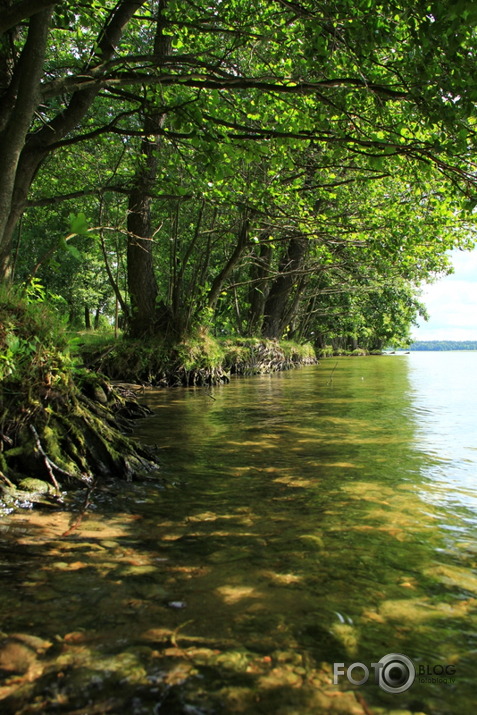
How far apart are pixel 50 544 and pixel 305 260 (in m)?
21.8

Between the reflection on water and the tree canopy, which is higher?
the tree canopy

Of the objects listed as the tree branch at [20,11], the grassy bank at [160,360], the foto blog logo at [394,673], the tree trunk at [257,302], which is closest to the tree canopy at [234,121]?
the tree branch at [20,11]

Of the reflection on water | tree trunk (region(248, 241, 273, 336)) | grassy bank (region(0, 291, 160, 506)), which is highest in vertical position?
tree trunk (region(248, 241, 273, 336))

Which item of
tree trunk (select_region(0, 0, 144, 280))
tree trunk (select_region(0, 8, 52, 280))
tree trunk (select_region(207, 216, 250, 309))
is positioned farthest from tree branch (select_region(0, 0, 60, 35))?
tree trunk (select_region(207, 216, 250, 309))

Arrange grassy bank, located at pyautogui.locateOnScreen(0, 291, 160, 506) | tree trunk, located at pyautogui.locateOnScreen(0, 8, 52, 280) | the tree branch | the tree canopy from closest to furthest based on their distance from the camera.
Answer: grassy bank, located at pyautogui.locateOnScreen(0, 291, 160, 506), the tree branch, the tree canopy, tree trunk, located at pyautogui.locateOnScreen(0, 8, 52, 280)

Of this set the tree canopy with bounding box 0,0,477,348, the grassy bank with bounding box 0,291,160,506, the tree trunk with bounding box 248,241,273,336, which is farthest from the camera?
the tree trunk with bounding box 248,241,273,336

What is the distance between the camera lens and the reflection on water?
1840mm

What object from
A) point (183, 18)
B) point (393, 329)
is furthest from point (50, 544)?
point (393, 329)

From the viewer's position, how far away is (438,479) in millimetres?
4734

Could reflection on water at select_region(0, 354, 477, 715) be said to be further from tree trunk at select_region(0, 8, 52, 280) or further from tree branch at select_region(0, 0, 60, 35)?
tree branch at select_region(0, 0, 60, 35)

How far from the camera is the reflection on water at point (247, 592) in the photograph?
1840 millimetres

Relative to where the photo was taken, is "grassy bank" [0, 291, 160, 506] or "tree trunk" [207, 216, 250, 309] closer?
"grassy bank" [0, 291, 160, 506]

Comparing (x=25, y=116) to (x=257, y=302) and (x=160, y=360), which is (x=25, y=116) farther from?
(x=257, y=302)

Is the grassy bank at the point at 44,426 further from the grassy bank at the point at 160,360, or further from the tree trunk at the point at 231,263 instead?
the tree trunk at the point at 231,263
